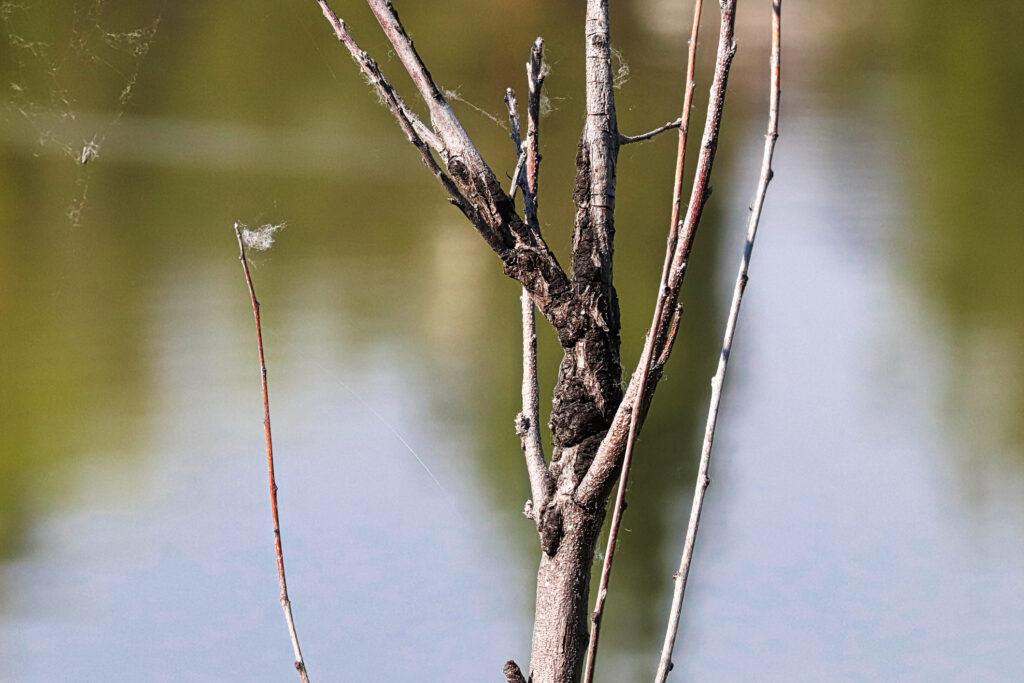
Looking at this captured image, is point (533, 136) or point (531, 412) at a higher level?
point (533, 136)

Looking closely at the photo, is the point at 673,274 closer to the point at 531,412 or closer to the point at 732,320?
the point at 732,320

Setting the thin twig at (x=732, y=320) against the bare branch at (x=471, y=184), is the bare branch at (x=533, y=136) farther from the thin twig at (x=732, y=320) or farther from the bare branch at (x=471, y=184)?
the thin twig at (x=732, y=320)

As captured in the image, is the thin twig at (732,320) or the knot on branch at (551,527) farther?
the knot on branch at (551,527)

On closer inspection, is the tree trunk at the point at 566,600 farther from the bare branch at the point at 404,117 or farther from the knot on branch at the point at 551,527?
the bare branch at the point at 404,117

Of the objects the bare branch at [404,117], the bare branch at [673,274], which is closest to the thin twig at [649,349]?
the bare branch at [673,274]

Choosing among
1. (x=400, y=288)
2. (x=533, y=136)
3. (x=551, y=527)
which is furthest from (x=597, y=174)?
(x=400, y=288)

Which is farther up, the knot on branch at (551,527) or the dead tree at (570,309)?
the dead tree at (570,309)

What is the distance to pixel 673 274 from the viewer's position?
0.49 meters

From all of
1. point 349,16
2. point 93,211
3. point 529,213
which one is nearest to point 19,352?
point 93,211

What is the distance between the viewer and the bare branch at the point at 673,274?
0.46 metres

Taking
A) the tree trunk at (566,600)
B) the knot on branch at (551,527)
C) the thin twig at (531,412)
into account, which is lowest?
the tree trunk at (566,600)

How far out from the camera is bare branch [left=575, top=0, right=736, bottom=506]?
46cm

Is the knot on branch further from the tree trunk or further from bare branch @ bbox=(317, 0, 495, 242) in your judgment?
bare branch @ bbox=(317, 0, 495, 242)

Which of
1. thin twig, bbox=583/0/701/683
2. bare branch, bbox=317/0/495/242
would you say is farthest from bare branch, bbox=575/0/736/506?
bare branch, bbox=317/0/495/242
